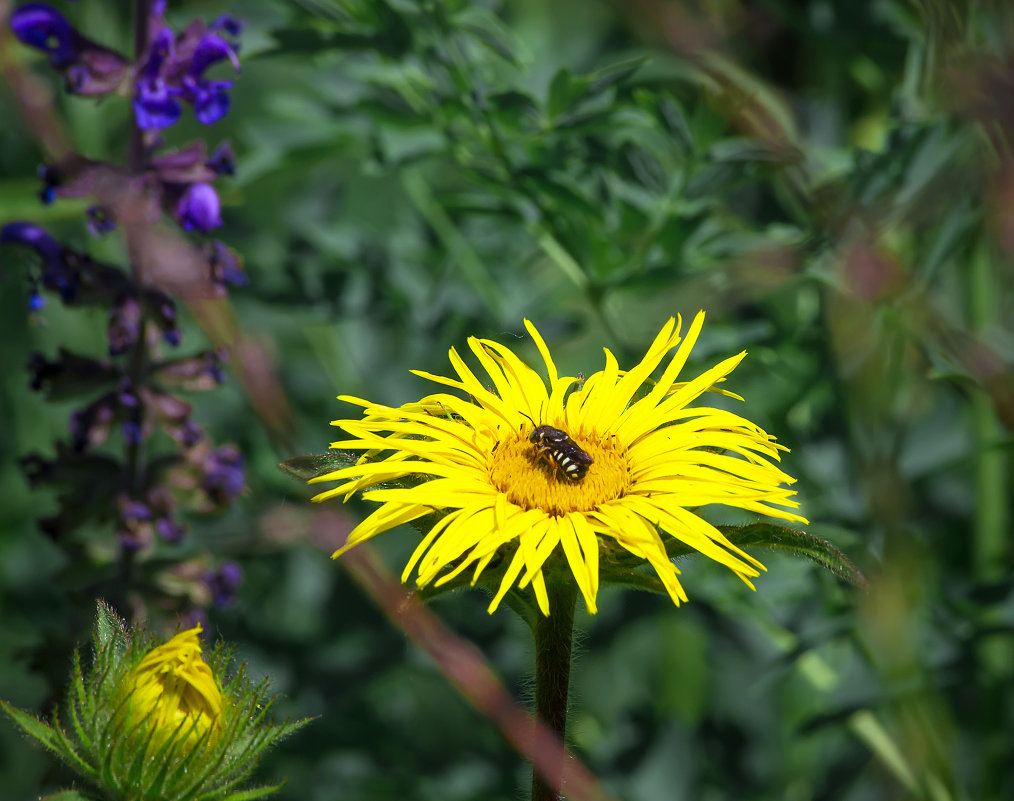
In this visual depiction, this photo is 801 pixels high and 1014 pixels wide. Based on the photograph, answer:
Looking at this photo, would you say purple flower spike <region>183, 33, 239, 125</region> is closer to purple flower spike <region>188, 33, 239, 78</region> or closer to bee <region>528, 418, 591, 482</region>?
purple flower spike <region>188, 33, 239, 78</region>

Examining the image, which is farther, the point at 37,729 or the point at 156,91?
the point at 156,91

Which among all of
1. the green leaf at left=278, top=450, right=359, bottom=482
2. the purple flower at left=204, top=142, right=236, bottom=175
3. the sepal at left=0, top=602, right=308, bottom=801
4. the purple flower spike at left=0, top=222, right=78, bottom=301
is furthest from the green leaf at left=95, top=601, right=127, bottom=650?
the purple flower at left=204, top=142, right=236, bottom=175

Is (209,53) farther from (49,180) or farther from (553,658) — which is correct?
(553,658)

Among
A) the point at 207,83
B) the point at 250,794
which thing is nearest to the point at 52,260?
the point at 207,83

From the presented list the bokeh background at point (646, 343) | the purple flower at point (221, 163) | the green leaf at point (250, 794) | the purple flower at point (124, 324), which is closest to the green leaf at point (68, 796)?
the green leaf at point (250, 794)

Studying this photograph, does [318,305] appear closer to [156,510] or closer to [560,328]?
[560,328]
